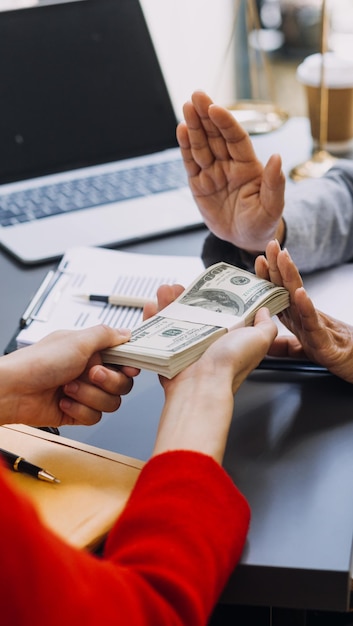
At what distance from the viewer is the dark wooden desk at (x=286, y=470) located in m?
0.72

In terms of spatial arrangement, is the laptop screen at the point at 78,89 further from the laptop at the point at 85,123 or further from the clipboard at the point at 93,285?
the clipboard at the point at 93,285

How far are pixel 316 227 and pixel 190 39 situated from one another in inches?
59.1

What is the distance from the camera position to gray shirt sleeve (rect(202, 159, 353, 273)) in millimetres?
1234

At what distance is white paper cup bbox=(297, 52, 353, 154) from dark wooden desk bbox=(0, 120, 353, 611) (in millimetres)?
833

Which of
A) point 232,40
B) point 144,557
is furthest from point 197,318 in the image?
point 232,40

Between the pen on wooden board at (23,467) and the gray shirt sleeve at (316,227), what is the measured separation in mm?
498

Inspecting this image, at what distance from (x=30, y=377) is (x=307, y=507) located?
318mm

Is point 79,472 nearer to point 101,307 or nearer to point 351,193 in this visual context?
point 101,307

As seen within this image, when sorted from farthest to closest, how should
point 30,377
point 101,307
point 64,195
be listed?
point 64,195 → point 101,307 → point 30,377

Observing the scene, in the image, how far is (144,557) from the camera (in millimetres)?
659

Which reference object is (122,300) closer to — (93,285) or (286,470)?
(93,285)

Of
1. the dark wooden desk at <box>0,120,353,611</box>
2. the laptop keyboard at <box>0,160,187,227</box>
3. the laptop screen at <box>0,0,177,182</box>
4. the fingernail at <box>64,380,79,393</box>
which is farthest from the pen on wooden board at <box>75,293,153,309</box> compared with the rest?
the laptop screen at <box>0,0,177,182</box>

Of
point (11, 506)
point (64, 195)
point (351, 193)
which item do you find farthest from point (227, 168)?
point (11, 506)

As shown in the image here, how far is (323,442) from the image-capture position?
88 centimetres
